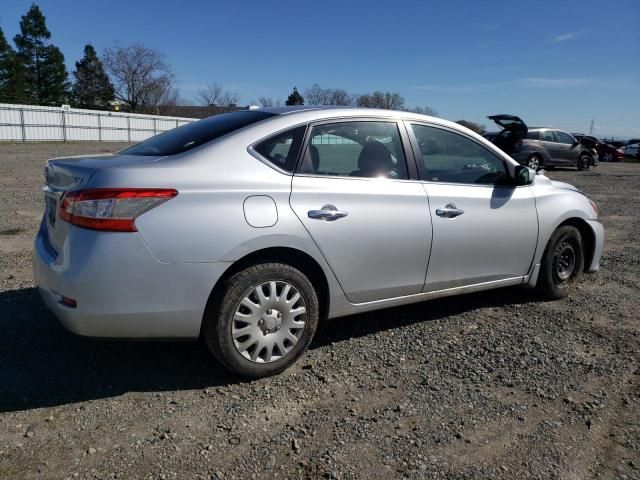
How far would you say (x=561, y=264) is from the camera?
4.82 metres

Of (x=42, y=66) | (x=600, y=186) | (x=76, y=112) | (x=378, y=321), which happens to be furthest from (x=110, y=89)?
(x=378, y=321)

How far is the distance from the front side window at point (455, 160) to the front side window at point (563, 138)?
18192mm

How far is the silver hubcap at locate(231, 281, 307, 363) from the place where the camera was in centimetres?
310

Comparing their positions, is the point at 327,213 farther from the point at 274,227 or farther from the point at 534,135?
the point at 534,135

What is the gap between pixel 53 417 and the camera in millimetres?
2787

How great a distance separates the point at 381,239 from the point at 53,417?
7.18ft

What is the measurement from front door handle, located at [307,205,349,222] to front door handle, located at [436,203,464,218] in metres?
0.83

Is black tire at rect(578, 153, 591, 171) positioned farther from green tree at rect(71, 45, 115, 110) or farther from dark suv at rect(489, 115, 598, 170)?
green tree at rect(71, 45, 115, 110)

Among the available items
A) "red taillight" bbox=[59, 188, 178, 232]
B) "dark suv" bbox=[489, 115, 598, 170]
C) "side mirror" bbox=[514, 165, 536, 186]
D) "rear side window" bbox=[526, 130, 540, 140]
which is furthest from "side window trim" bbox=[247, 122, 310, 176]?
"rear side window" bbox=[526, 130, 540, 140]

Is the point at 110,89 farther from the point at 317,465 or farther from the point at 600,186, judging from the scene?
the point at 317,465

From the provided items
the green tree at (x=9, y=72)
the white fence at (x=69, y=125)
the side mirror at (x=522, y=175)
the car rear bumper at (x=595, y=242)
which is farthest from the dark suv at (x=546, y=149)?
the green tree at (x=9, y=72)

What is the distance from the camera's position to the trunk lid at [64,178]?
2.88 metres

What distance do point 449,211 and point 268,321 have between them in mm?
1593

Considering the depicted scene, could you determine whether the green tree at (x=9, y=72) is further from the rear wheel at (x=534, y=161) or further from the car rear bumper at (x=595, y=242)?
the car rear bumper at (x=595, y=242)
